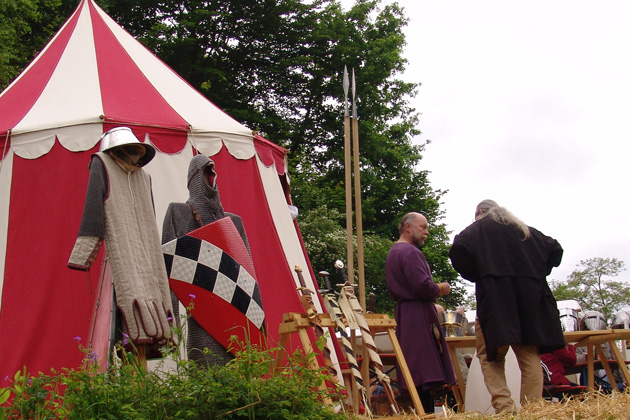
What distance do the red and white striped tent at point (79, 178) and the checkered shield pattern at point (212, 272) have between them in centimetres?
126

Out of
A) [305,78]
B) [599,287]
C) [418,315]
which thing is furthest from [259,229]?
[599,287]

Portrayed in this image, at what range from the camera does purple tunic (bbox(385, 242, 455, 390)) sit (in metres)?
4.88

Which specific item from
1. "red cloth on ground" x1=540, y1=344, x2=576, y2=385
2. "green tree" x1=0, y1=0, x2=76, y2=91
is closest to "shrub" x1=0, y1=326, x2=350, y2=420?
"red cloth on ground" x1=540, y1=344, x2=576, y2=385

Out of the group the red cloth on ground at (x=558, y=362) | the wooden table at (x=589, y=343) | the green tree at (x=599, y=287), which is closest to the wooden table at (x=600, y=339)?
the wooden table at (x=589, y=343)

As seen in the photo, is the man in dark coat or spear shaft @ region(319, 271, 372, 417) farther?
the man in dark coat

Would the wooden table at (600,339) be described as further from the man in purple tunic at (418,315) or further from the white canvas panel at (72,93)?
the white canvas panel at (72,93)

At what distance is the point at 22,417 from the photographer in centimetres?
233

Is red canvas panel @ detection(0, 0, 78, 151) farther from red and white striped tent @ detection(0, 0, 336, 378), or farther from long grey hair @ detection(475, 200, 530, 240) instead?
long grey hair @ detection(475, 200, 530, 240)

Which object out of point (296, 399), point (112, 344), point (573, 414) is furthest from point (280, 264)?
point (296, 399)

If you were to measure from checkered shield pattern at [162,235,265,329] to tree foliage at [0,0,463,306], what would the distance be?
48.3ft

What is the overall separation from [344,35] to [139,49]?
13.6 m

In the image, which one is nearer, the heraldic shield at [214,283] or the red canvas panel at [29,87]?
the heraldic shield at [214,283]

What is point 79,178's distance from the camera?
209 inches

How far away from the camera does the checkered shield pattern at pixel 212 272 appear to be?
356cm
